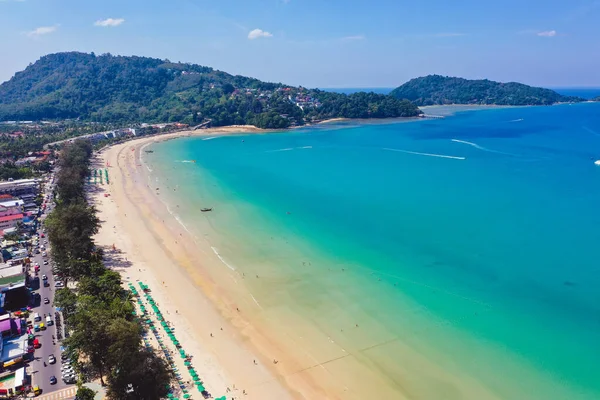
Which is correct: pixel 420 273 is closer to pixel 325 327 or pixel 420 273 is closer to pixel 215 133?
pixel 325 327

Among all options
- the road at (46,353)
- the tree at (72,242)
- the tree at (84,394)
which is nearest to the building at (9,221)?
the tree at (72,242)

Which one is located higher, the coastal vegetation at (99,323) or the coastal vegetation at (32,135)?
the coastal vegetation at (32,135)

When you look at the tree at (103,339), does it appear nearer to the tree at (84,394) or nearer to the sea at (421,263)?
the tree at (84,394)

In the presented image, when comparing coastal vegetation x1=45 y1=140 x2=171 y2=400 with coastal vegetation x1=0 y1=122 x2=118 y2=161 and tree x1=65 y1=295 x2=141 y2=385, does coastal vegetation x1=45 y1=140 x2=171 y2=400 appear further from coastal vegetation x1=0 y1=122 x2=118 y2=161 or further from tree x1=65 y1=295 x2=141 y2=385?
coastal vegetation x1=0 y1=122 x2=118 y2=161

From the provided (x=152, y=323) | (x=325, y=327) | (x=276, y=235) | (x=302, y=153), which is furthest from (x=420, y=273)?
(x=302, y=153)

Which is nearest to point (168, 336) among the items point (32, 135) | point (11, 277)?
point (11, 277)
